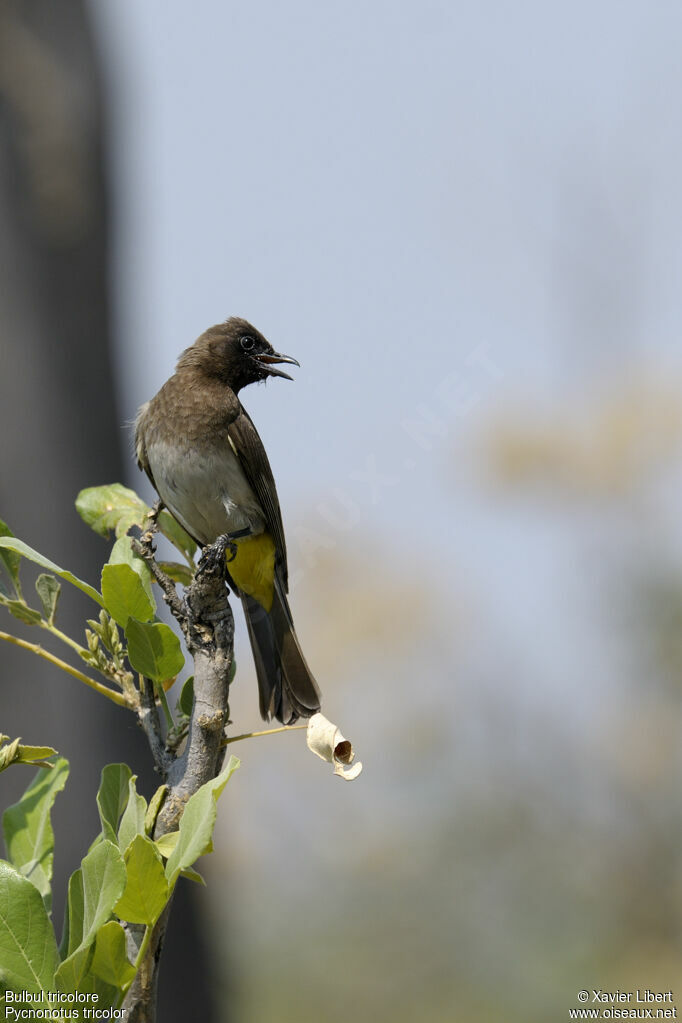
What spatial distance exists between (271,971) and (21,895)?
8.59m

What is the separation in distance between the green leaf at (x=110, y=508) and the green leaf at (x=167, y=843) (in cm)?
73

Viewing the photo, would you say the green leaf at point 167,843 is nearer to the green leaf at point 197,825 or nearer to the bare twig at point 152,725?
the green leaf at point 197,825

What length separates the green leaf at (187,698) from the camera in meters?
1.48

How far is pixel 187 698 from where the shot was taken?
58.5 inches

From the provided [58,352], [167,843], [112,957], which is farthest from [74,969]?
[58,352]

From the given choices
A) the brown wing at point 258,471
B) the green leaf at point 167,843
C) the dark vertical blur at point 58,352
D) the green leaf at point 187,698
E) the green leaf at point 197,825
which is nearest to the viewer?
the green leaf at point 197,825

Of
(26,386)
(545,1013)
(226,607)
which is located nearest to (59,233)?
(26,386)

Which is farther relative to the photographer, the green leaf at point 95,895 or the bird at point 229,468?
the bird at point 229,468

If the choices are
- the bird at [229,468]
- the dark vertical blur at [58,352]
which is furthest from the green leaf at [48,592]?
the dark vertical blur at [58,352]

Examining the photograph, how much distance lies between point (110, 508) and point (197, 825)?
0.90 m

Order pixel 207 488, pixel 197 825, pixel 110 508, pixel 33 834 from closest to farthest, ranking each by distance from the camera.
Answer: pixel 197 825 < pixel 33 834 < pixel 110 508 < pixel 207 488

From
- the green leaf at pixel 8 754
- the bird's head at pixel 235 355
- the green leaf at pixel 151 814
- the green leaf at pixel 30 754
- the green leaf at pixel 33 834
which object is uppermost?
the bird's head at pixel 235 355

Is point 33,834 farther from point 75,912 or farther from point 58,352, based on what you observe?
point 58,352

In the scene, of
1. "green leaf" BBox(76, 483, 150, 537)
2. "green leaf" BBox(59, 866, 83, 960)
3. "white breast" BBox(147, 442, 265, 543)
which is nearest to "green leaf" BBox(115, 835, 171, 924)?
"green leaf" BBox(59, 866, 83, 960)
